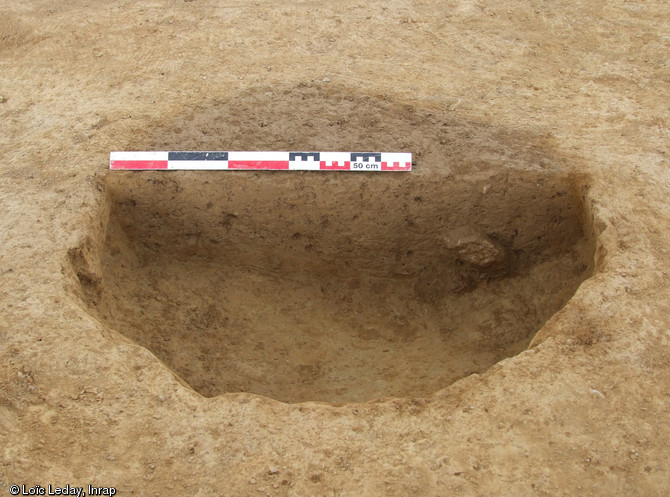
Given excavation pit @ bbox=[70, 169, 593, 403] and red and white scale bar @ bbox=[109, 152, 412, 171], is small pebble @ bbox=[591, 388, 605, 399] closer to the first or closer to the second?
excavation pit @ bbox=[70, 169, 593, 403]

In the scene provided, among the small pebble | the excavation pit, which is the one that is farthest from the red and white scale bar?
the small pebble

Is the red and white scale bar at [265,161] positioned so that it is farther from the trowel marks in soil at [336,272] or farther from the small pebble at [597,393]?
the small pebble at [597,393]

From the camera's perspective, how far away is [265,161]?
5.29m

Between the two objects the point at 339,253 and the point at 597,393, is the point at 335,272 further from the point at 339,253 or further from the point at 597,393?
the point at 597,393

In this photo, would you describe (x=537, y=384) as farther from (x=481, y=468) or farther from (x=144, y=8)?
(x=144, y=8)

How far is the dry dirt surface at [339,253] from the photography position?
3682 mm

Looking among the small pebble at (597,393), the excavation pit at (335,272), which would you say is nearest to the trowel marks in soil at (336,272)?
the excavation pit at (335,272)

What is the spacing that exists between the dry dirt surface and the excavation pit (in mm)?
20

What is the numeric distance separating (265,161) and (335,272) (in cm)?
116

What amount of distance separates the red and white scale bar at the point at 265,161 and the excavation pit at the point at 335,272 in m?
0.09

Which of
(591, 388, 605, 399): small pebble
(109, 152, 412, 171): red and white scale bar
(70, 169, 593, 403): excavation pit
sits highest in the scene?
(109, 152, 412, 171): red and white scale bar

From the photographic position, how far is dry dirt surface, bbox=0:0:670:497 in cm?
368

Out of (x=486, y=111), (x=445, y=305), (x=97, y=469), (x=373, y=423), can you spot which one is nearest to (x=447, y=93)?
(x=486, y=111)

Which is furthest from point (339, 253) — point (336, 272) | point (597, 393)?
point (597, 393)
